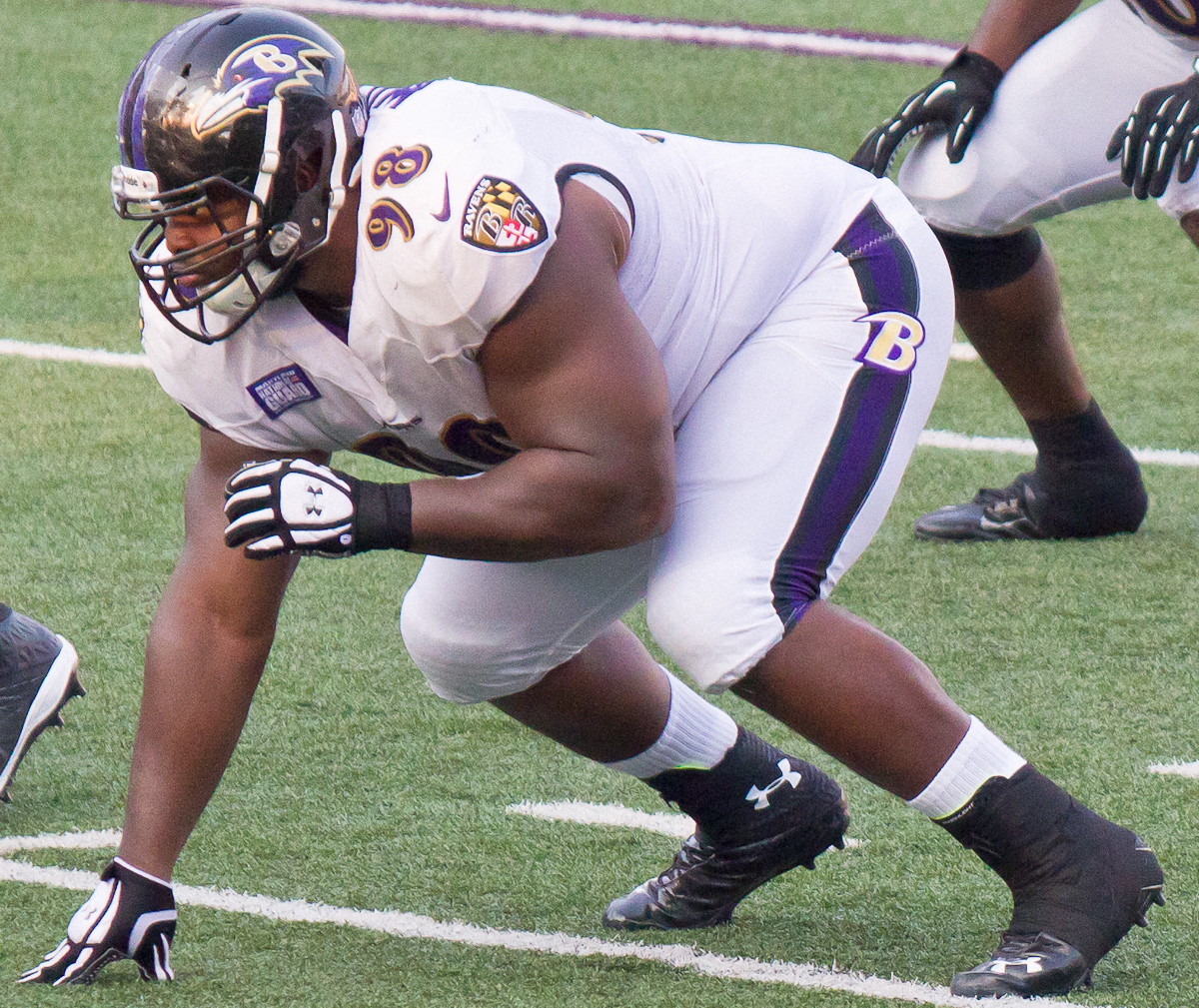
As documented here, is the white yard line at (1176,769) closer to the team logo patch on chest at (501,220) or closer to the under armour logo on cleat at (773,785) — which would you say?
the under armour logo on cleat at (773,785)

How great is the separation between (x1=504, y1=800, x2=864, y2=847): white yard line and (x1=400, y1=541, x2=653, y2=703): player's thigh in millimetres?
490

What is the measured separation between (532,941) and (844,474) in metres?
0.78

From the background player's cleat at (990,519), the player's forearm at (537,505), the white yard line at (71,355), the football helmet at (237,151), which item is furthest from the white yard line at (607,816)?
the white yard line at (71,355)

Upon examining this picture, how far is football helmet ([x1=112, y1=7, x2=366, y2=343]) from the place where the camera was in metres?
2.33

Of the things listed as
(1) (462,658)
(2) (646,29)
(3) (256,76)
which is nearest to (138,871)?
(1) (462,658)

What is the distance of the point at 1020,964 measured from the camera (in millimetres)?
2533

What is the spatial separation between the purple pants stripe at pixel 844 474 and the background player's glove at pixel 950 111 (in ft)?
4.84

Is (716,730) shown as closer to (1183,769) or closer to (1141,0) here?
(1183,769)

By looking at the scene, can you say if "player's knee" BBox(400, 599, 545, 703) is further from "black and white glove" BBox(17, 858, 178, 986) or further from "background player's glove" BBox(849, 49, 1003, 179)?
"background player's glove" BBox(849, 49, 1003, 179)

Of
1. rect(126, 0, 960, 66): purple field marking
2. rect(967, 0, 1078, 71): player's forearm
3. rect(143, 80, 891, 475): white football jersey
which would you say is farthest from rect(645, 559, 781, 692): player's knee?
rect(126, 0, 960, 66): purple field marking

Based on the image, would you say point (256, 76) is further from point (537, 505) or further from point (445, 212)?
point (537, 505)

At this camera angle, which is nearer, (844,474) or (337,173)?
(337,173)

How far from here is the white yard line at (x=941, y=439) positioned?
5.06 metres

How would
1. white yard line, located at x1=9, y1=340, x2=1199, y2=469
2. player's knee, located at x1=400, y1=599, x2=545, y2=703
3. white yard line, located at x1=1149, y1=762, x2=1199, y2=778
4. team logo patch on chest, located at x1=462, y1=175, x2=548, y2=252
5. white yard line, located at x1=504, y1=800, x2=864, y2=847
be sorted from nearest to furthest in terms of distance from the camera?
team logo patch on chest, located at x1=462, y1=175, x2=548, y2=252
player's knee, located at x1=400, y1=599, x2=545, y2=703
white yard line, located at x1=504, y1=800, x2=864, y2=847
white yard line, located at x1=1149, y1=762, x2=1199, y2=778
white yard line, located at x1=9, y1=340, x2=1199, y2=469
